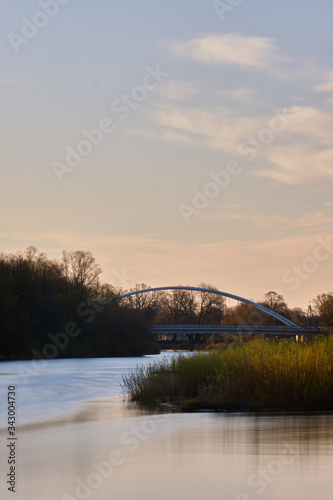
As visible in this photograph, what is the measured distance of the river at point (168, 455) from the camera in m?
13.0

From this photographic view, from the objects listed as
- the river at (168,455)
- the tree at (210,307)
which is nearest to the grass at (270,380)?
the river at (168,455)

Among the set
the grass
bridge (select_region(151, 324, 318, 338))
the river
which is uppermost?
bridge (select_region(151, 324, 318, 338))

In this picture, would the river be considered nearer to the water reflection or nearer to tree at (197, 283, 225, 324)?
the water reflection

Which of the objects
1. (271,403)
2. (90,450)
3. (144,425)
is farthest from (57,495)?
(271,403)

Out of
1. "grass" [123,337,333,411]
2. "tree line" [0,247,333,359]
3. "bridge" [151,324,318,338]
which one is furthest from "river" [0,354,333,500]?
"bridge" [151,324,318,338]

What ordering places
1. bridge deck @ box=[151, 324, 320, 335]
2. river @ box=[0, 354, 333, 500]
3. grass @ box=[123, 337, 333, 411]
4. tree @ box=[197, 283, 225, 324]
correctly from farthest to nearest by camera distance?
tree @ box=[197, 283, 225, 324] < bridge deck @ box=[151, 324, 320, 335] < grass @ box=[123, 337, 333, 411] < river @ box=[0, 354, 333, 500]

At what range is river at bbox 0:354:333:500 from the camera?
13039 millimetres

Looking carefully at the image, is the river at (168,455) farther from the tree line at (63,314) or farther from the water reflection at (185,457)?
the tree line at (63,314)

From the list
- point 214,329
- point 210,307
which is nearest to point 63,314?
point 214,329

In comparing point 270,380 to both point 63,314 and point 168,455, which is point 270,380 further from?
point 63,314

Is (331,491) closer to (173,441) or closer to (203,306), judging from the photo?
(173,441)

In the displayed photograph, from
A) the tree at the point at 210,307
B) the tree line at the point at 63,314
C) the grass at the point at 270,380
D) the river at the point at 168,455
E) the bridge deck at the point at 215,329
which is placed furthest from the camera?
the tree at the point at 210,307

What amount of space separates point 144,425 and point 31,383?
29.0 metres

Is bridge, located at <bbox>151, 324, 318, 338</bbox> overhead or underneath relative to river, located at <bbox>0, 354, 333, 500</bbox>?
overhead
